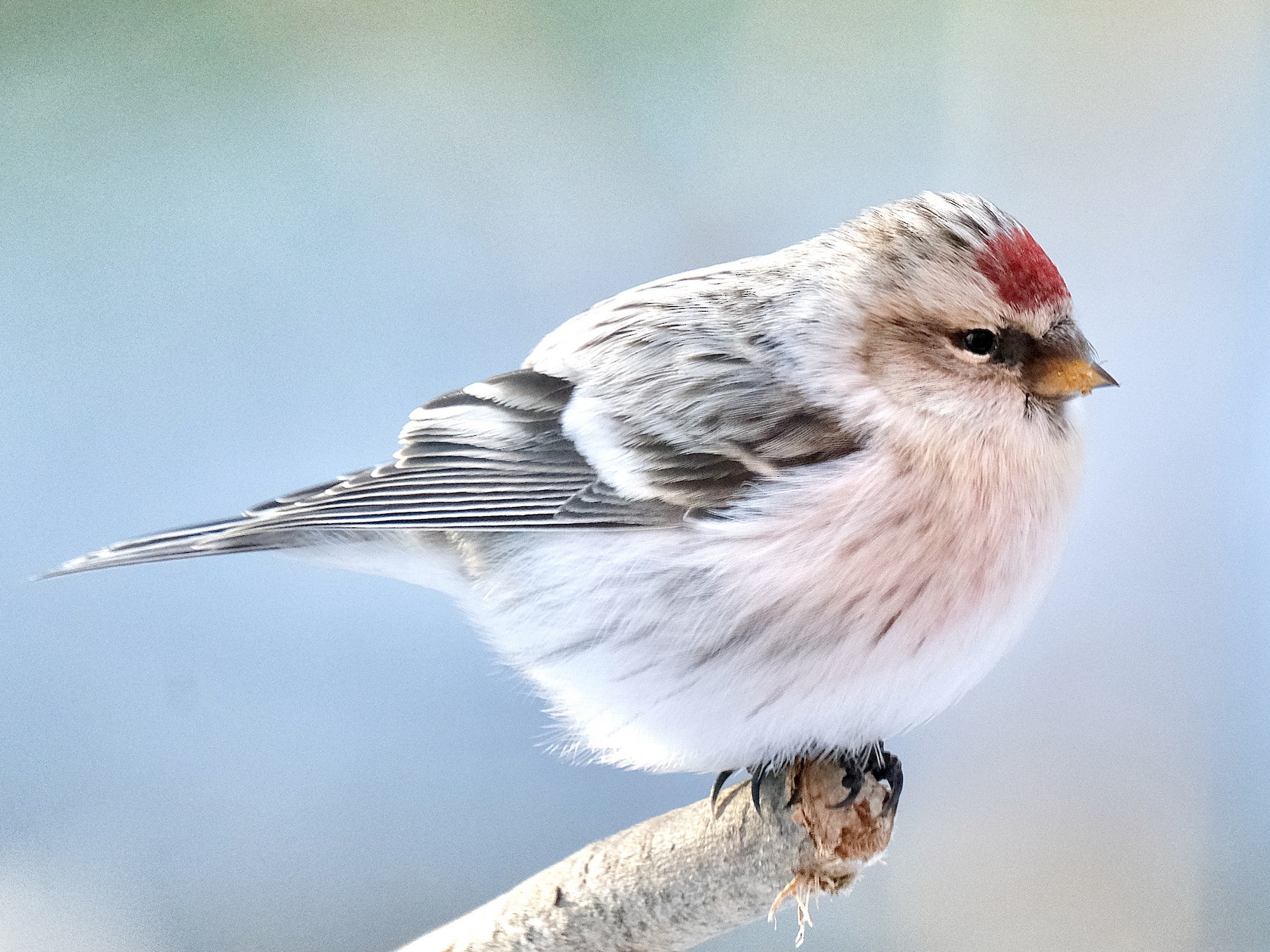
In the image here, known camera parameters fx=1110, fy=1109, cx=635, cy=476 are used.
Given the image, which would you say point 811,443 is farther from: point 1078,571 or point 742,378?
point 1078,571

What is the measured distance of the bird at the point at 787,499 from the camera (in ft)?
2.60

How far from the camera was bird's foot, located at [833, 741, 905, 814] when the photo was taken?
83 centimetres

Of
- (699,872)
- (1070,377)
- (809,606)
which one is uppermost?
(1070,377)

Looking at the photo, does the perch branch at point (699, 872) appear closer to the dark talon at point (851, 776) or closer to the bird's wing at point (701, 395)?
the dark talon at point (851, 776)

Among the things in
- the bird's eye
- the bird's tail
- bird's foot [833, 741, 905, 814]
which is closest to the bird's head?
the bird's eye

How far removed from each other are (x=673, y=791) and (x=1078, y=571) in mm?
634

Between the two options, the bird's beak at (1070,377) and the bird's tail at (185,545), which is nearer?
the bird's beak at (1070,377)

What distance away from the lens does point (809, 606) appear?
78 centimetres

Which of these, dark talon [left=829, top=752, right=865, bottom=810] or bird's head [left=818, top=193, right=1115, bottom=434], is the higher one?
bird's head [left=818, top=193, right=1115, bottom=434]

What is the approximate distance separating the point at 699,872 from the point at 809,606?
0.74 feet

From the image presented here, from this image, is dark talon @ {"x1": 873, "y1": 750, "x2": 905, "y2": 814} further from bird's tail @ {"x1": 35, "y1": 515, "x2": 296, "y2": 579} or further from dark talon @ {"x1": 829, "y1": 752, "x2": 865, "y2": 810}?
bird's tail @ {"x1": 35, "y1": 515, "x2": 296, "y2": 579}

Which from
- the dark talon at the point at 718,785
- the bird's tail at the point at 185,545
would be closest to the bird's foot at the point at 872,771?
the dark talon at the point at 718,785

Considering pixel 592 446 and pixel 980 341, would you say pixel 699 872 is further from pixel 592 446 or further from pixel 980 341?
pixel 980 341

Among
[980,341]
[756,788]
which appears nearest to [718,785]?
[756,788]
